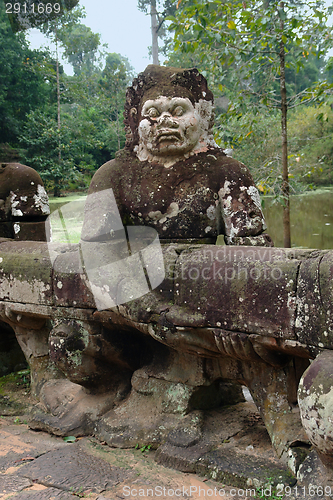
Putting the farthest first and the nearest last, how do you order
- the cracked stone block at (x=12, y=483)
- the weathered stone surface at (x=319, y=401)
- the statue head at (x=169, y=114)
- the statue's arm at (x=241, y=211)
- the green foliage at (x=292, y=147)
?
1. the green foliage at (x=292, y=147)
2. the statue head at (x=169, y=114)
3. the statue's arm at (x=241, y=211)
4. the cracked stone block at (x=12, y=483)
5. the weathered stone surface at (x=319, y=401)

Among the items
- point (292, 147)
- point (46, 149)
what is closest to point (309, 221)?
point (292, 147)

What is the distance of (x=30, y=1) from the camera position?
6203mm

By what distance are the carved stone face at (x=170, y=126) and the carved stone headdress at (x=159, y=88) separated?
0.07 metres

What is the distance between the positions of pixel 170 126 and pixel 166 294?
3.30 ft

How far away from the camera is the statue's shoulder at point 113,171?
2760 mm

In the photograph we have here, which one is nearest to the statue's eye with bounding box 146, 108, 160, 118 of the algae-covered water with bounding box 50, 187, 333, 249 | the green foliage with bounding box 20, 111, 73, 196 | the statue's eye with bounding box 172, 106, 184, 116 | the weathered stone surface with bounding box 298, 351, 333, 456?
the statue's eye with bounding box 172, 106, 184, 116

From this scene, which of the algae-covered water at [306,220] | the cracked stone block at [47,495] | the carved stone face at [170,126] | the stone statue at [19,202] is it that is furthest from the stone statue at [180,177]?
the algae-covered water at [306,220]

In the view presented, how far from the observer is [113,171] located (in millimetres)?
2787

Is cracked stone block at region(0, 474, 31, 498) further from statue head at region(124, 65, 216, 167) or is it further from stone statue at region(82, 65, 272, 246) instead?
statue head at region(124, 65, 216, 167)

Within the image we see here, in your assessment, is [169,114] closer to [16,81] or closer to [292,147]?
[16,81]

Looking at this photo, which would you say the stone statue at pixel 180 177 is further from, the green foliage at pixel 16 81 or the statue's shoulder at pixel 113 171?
the green foliage at pixel 16 81

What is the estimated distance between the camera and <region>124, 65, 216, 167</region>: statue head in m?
2.61

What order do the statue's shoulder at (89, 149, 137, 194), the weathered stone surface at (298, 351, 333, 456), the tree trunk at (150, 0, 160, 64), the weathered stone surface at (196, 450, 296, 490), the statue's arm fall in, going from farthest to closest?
the tree trunk at (150, 0, 160, 64) < the statue's shoulder at (89, 149, 137, 194) < the statue's arm < the weathered stone surface at (196, 450, 296, 490) < the weathered stone surface at (298, 351, 333, 456)

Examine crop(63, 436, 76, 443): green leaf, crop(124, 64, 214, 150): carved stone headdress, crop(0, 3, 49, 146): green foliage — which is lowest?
crop(63, 436, 76, 443): green leaf
